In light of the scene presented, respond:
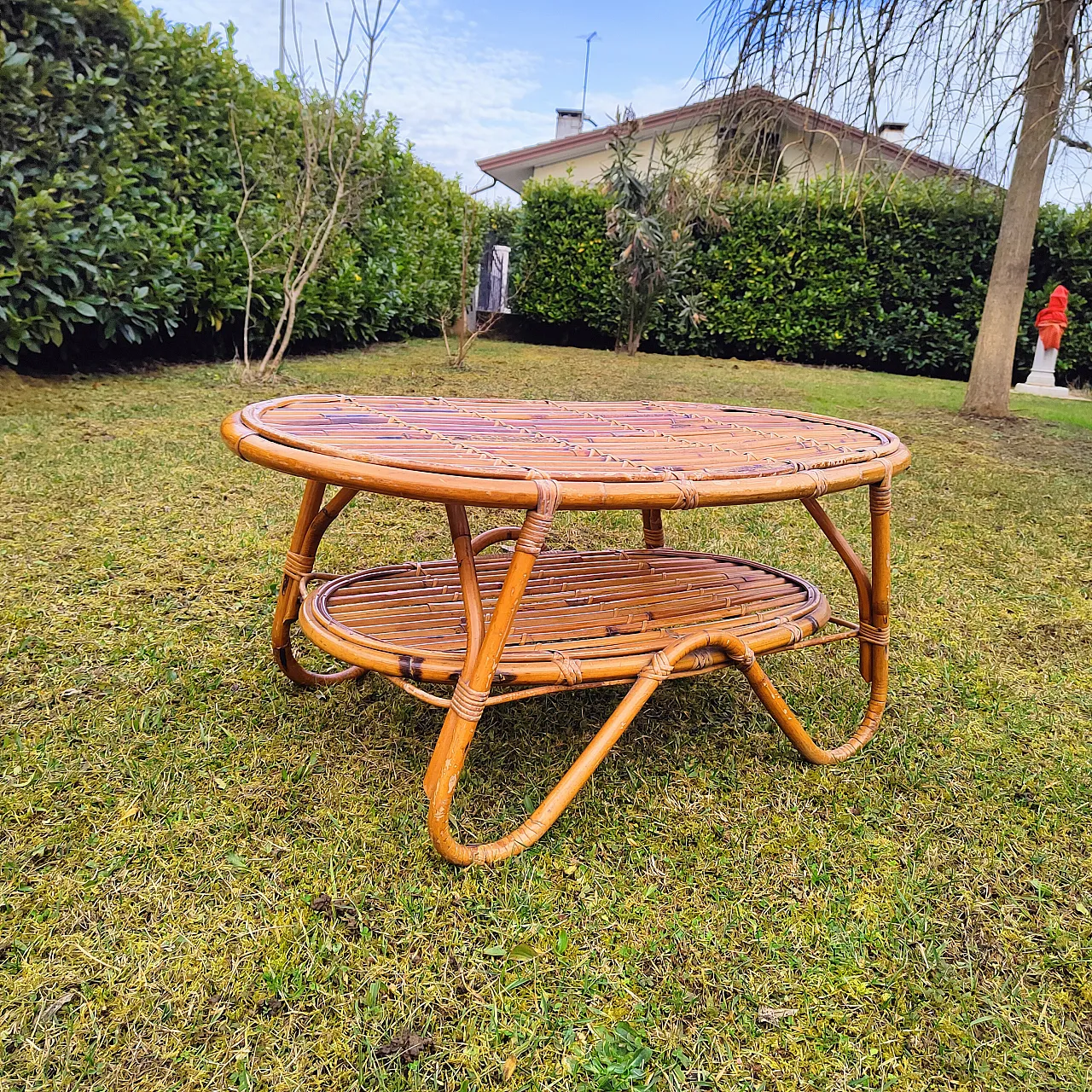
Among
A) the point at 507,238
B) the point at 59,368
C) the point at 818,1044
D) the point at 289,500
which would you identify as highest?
the point at 507,238

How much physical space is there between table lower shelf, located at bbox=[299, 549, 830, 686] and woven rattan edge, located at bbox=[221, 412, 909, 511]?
1.00 ft

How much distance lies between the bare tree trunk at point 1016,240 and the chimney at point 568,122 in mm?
13997

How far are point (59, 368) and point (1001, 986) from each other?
561 cm

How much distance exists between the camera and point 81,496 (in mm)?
2805

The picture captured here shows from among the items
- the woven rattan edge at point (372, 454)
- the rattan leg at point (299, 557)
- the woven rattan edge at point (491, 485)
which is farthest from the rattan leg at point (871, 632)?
the rattan leg at point (299, 557)

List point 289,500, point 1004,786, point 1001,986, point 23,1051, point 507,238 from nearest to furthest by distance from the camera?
point 23,1051 → point 1001,986 → point 1004,786 → point 289,500 → point 507,238

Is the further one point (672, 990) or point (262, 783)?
point (262, 783)

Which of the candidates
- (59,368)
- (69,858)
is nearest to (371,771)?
(69,858)

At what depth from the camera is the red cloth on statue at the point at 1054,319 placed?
24.8 feet

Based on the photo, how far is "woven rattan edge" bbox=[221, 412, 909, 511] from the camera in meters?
1.12

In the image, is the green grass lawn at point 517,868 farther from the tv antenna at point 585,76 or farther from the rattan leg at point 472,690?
the tv antenna at point 585,76

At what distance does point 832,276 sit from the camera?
9.23m

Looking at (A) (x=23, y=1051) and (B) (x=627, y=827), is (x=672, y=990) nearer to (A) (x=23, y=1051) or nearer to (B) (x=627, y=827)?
(B) (x=627, y=827)

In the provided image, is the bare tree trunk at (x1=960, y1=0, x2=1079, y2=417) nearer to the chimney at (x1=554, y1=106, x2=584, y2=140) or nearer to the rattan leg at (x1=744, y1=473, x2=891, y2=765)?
the rattan leg at (x1=744, y1=473, x2=891, y2=765)
